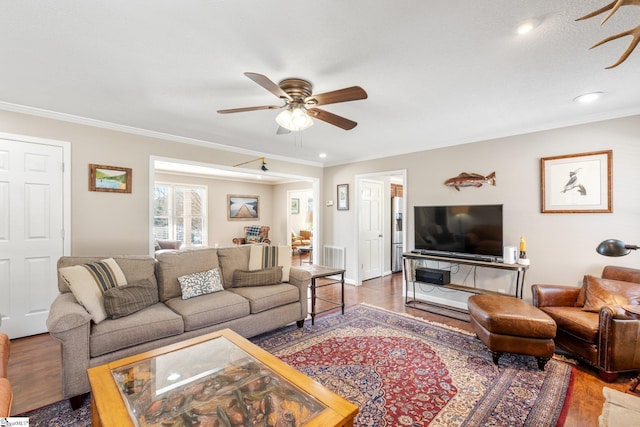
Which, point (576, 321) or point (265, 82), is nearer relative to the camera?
point (265, 82)

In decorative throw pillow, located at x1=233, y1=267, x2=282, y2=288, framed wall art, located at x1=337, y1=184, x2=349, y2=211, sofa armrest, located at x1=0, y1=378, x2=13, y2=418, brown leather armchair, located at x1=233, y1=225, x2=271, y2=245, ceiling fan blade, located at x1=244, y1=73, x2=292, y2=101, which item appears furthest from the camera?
brown leather armchair, located at x1=233, y1=225, x2=271, y2=245

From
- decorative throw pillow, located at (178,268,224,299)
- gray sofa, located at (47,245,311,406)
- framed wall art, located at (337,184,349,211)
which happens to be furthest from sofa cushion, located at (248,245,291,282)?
framed wall art, located at (337,184,349,211)

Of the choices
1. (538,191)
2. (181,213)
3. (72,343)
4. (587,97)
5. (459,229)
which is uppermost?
(587,97)

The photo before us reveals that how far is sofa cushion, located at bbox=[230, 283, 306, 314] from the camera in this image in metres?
2.96

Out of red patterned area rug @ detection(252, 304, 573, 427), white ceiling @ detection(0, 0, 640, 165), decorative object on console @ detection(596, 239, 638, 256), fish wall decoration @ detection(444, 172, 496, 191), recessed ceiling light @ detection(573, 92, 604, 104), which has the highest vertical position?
white ceiling @ detection(0, 0, 640, 165)

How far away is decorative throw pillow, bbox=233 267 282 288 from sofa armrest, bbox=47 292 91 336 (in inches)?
55.9

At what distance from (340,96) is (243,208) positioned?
7218mm

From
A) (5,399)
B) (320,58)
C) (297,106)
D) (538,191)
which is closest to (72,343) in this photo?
(5,399)

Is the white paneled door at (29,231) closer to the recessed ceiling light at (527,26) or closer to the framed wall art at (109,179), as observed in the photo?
the framed wall art at (109,179)

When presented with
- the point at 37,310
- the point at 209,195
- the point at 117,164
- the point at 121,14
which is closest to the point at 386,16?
the point at 121,14

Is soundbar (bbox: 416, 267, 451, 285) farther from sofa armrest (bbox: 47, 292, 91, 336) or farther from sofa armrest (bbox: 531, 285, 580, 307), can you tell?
sofa armrest (bbox: 47, 292, 91, 336)

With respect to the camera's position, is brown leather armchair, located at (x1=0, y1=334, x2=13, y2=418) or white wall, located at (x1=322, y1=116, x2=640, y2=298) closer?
brown leather armchair, located at (x1=0, y1=334, x2=13, y2=418)

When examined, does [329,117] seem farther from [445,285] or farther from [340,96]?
[445,285]

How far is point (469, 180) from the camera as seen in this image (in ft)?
13.0
